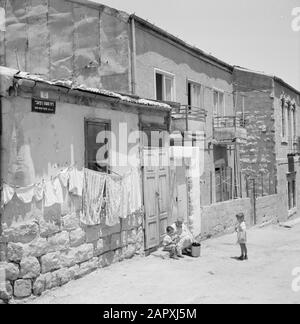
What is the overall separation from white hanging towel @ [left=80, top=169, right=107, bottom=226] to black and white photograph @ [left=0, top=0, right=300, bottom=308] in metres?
0.03

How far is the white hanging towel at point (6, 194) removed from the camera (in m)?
7.30

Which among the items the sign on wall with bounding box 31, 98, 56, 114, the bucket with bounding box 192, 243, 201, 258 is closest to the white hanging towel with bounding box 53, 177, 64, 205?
the sign on wall with bounding box 31, 98, 56, 114

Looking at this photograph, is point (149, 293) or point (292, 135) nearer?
point (149, 293)

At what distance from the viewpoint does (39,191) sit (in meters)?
7.84

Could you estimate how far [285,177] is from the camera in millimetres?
22188

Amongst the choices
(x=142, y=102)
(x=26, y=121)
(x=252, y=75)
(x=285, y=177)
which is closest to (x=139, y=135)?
(x=142, y=102)

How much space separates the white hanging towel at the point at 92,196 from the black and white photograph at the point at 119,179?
1.2 inches

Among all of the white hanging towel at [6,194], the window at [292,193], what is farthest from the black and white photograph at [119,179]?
the window at [292,193]

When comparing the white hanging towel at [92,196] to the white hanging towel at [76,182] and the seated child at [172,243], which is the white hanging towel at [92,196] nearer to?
the white hanging towel at [76,182]

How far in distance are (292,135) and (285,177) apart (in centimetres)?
331

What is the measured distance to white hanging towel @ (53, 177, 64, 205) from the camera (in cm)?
820

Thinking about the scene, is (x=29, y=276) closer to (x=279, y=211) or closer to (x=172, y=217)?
(x=172, y=217)

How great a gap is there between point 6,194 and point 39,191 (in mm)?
671

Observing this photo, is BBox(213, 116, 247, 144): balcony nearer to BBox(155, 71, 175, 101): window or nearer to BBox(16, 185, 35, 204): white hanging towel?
BBox(155, 71, 175, 101): window
